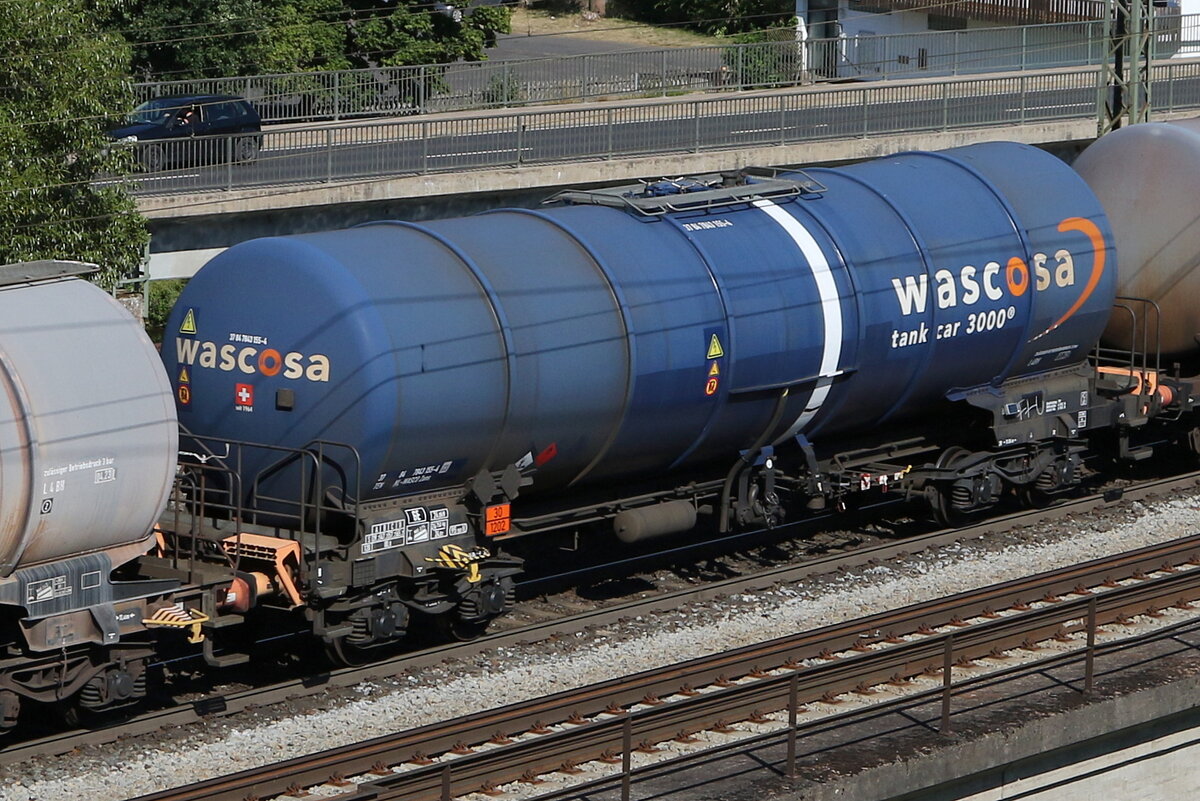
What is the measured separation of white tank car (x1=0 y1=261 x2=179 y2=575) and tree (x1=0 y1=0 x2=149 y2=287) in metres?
7.15

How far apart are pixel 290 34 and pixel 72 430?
106 feet

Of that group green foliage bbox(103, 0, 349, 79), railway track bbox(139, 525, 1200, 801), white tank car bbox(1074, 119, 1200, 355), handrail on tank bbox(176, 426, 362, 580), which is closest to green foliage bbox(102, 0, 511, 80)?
green foliage bbox(103, 0, 349, 79)

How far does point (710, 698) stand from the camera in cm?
1279

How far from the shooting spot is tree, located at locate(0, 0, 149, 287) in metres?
20.2

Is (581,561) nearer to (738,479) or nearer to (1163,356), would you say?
(738,479)

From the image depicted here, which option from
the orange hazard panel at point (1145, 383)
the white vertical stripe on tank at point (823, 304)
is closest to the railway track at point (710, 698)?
the white vertical stripe on tank at point (823, 304)

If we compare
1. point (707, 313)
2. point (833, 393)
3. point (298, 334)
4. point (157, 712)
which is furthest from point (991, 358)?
point (157, 712)

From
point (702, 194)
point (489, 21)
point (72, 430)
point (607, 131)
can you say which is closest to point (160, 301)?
point (607, 131)

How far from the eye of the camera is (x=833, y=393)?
17484 millimetres

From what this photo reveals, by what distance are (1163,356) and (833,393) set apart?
5825 mm

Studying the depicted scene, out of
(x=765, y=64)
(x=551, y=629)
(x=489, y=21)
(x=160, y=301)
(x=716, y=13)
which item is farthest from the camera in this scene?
(x=716, y=13)

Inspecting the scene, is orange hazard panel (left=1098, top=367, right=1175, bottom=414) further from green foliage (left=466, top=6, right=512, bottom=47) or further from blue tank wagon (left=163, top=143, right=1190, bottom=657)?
green foliage (left=466, top=6, right=512, bottom=47)

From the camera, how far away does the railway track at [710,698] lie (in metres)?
12.0

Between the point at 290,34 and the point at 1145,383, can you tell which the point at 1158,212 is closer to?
the point at 1145,383
